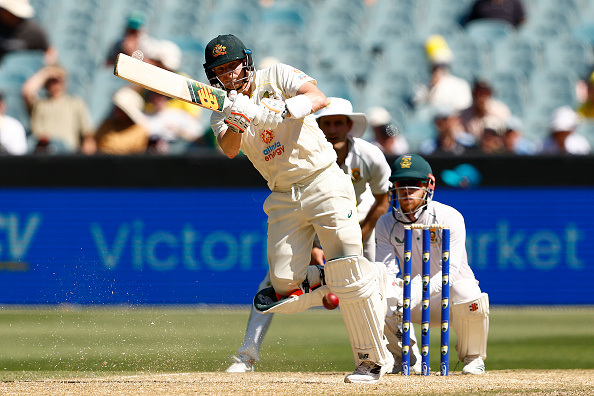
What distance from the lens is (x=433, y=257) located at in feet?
18.9

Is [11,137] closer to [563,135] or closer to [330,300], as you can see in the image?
[563,135]

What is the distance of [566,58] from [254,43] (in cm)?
433

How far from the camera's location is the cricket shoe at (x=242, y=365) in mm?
5789

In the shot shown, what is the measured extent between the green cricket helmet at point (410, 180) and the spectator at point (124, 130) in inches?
191

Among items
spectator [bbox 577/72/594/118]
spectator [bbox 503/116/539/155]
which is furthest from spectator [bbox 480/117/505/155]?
spectator [bbox 577/72/594/118]

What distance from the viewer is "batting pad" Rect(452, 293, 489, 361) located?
547cm

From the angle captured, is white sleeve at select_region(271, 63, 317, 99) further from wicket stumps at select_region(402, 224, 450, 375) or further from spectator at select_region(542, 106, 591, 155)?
spectator at select_region(542, 106, 591, 155)

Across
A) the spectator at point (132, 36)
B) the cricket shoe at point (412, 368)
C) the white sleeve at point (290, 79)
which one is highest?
the spectator at point (132, 36)

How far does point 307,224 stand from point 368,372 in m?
0.85

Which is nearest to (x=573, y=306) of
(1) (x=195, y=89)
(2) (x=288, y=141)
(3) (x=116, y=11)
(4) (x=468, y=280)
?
(4) (x=468, y=280)

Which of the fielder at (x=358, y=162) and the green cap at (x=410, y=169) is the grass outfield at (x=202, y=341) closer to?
the fielder at (x=358, y=162)

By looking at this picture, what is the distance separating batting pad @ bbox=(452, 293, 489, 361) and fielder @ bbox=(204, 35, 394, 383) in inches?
30.5

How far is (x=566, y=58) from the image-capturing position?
12.6 m

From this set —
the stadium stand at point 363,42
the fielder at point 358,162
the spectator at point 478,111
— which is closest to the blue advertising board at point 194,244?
the spectator at point 478,111
